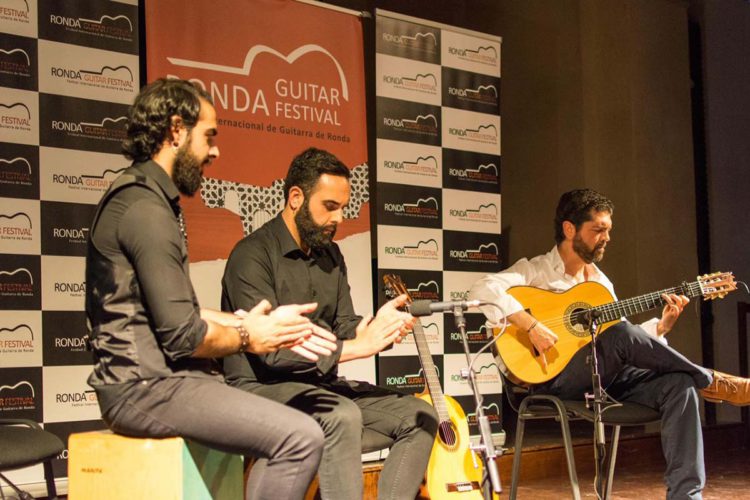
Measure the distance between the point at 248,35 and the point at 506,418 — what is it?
4.47 metres

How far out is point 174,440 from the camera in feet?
6.80

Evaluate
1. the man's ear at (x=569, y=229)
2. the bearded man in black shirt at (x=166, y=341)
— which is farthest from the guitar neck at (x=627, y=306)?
the bearded man in black shirt at (x=166, y=341)

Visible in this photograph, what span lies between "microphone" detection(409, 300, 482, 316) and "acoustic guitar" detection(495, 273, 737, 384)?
40.2 inches

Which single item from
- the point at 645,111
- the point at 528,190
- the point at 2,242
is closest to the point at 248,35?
the point at 2,242

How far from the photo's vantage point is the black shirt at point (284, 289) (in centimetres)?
280

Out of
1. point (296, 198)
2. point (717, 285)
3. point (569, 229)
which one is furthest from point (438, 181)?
point (296, 198)

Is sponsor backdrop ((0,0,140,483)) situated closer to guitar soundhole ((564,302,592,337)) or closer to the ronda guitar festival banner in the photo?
the ronda guitar festival banner

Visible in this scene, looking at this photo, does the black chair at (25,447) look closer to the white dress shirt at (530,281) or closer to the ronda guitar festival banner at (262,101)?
the ronda guitar festival banner at (262,101)

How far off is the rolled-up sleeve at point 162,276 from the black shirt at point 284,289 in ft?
2.40

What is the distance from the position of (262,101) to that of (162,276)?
2.35m

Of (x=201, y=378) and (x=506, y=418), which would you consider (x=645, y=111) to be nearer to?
(x=506, y=418)

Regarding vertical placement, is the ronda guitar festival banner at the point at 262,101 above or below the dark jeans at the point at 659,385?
above

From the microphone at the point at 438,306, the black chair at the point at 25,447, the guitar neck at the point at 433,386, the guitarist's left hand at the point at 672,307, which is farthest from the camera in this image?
the guitarist's left hand at the point at 672,307

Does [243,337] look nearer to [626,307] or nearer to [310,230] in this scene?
[310,230]
